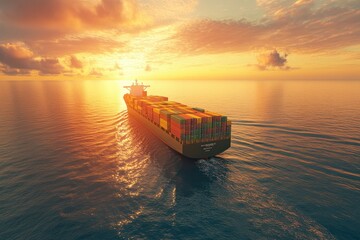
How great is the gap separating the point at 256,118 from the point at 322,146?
24.6 meters

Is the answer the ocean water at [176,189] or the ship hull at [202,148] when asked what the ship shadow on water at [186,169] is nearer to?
the ocean water at [176,189]

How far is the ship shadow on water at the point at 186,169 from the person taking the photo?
23.9 metres

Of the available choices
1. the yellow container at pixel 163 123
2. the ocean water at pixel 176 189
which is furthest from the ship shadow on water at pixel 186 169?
the yellow container at pixel 163 123

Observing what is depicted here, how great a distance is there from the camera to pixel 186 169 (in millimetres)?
28594

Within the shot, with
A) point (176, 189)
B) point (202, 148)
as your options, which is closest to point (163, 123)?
point (202, 148)

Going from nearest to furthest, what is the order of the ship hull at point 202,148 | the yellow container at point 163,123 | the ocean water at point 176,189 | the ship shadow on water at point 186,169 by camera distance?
Answer: the ocean water at point 176,189
the ship shadow on water at point 186,169
the ship hull at point 202,148
the yellow container at point 163,123

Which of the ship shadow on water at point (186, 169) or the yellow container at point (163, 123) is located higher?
the yellow container at point (163, 123)

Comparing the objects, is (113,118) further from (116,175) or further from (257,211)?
(257,211)

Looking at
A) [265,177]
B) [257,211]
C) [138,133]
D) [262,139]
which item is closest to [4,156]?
[138,133]

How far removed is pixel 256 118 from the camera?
59.3 meters

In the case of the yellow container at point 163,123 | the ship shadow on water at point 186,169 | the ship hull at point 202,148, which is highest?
the yellow container at point 163,123

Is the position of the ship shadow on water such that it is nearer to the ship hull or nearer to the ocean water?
the ocean water

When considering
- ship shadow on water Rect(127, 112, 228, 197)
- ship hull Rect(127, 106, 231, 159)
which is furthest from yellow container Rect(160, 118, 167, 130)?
ship hull Rect(127, 106, 231, 159)

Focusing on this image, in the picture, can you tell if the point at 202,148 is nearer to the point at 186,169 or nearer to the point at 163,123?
the point at 186,169
